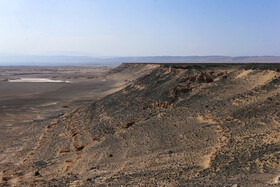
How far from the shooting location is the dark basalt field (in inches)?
352

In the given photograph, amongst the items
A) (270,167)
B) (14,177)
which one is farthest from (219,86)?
(14,177)

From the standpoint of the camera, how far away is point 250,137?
35.0 feet

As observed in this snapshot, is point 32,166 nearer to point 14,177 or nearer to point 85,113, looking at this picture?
point 14,177

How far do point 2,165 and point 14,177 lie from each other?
2955 millimetres

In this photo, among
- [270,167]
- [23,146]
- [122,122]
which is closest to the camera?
[270,167]

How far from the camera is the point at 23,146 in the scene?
17.8 m

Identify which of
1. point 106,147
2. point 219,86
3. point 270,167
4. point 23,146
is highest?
point 219,86

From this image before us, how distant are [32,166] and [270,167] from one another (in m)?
10.4

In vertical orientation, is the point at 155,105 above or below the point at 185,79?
below

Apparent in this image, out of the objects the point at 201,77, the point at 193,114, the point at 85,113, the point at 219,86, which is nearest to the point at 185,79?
the point at 201,77

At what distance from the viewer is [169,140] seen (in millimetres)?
12531

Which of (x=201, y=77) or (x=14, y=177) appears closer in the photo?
(x=14, y=177)

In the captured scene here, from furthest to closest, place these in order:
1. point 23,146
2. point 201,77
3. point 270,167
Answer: point 201,77 → point 23,146 → point 270,167

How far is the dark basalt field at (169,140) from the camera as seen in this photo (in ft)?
29.3
